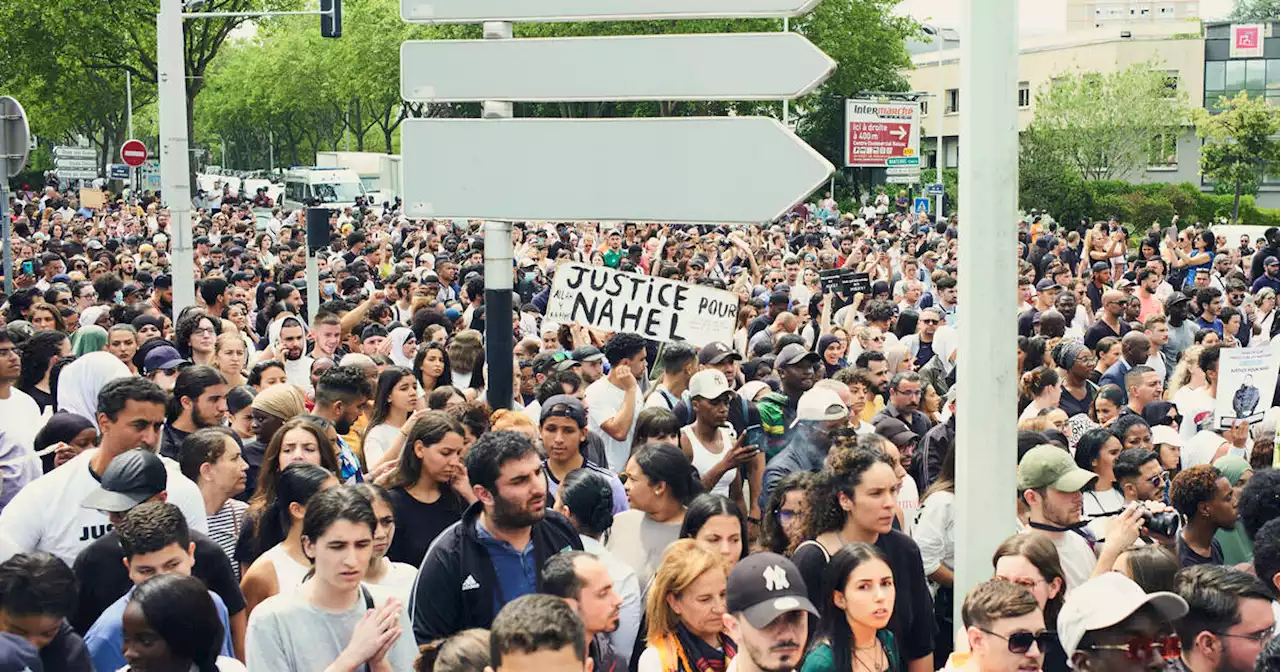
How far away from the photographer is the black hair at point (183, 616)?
442 cm

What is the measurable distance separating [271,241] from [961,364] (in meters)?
22.7

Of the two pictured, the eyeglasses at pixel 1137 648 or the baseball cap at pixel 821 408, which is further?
the baseball cap at pixel 821 408

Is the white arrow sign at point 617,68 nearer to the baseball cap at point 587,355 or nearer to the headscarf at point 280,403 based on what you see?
the headscarf at point 280,403

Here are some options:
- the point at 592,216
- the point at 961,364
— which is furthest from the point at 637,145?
the point at 961,364

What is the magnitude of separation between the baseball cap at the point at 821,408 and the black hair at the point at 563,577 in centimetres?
284

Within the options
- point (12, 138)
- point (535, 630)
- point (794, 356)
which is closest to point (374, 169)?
point (12, 138)

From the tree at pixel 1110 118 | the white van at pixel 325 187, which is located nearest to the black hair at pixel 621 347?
the white van at pixel 325 187

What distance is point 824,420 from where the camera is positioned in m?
7.59

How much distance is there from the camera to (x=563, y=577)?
193 inches

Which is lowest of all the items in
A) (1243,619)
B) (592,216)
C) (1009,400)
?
(1243,619)

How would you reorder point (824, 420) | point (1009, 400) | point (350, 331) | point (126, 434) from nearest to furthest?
point (1009, 400)
point (126, 434)
point (824, 420)
point (350, 331)

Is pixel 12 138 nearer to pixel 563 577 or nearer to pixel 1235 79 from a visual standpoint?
pixel 563 577

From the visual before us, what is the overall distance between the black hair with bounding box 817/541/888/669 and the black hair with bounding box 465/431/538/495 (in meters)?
1.16

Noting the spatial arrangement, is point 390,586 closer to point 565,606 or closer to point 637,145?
point 565,606
